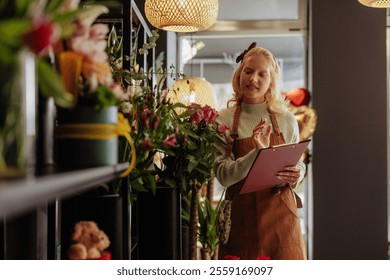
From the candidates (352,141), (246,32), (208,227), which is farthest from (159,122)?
(246,32)

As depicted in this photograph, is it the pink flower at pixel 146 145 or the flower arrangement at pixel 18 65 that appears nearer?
the flower arrangement at pixel 18 65

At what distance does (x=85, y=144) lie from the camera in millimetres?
928

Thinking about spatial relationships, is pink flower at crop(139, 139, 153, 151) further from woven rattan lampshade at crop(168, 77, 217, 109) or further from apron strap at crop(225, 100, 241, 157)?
woven rattan lampshade at crop(168, 77, 217, 109)

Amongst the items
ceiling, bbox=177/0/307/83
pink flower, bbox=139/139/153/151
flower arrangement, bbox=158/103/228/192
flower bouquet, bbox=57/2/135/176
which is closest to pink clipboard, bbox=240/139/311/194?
flower arrangement, bbox=158/103/228/192

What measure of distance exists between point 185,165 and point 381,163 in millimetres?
2452

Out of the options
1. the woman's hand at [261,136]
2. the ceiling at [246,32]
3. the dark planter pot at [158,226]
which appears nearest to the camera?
the dark planter pot at [158,226]

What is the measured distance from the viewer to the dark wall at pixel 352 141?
150 inches

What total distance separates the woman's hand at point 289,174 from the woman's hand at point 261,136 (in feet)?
0.33

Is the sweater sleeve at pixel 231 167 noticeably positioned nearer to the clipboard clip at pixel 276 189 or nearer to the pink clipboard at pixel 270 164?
the pink clipboard at pixel 270 164

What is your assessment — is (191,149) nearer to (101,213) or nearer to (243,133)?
(243,133)

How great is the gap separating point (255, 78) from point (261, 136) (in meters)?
0.23

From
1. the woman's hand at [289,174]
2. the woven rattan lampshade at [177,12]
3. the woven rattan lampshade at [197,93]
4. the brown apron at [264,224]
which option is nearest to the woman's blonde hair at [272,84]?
the brown apron at [264,224]

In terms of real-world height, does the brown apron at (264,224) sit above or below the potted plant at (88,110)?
below

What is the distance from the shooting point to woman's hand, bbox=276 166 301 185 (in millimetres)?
1876
